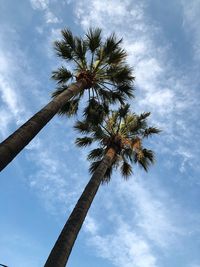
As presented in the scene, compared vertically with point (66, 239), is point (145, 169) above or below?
above

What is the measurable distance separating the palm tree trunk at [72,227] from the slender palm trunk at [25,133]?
271cm

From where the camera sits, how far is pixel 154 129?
18875 mm

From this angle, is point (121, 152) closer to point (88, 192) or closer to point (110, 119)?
point (110, 119)

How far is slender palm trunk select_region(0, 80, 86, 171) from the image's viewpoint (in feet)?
28.5

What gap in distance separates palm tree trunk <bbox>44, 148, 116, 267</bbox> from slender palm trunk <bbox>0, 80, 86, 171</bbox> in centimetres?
271

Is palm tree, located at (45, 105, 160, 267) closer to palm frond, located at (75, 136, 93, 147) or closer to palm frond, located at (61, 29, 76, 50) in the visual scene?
palm frond, located at (75, 136, 93, 147)

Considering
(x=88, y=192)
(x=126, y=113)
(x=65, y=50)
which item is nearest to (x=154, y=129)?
(x=126, y=113)

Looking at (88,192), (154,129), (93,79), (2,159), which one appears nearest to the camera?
(2,159)

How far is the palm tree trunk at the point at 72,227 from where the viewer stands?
8.90 metres

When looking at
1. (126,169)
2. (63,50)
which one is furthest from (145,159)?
(63,50)

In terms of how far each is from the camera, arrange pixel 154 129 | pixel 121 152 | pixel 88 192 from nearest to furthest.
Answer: pixel 88 192, pixel 121 152, pixel 154 129

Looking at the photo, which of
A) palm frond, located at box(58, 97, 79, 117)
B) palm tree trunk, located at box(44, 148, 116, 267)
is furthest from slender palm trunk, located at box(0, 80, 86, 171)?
palm frond, located at box(58, 97, 79, 117)

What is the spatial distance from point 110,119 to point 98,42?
4.08 meters

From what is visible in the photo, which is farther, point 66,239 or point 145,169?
point 145,169
